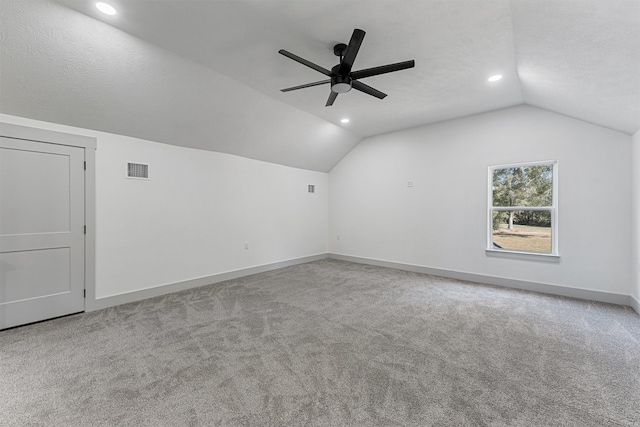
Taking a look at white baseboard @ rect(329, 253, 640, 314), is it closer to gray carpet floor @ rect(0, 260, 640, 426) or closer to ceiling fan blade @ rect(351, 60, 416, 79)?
gray carpet floor @ rect(0, 260, 640, 426)

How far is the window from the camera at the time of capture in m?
4.11

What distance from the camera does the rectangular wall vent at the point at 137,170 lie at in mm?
3717

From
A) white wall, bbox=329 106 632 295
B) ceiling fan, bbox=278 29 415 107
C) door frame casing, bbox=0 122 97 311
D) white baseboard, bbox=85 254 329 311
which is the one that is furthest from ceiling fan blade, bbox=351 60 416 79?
white baseboard, bbox=85 254 329 311

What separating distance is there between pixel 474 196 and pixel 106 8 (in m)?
5.39

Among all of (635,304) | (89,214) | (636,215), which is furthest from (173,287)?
(636,215)

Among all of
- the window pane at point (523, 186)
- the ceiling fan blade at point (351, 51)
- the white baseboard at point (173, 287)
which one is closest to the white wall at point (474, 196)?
the window pane at point (523, 186)

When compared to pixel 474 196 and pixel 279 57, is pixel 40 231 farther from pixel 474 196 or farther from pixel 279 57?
pixel 474 196

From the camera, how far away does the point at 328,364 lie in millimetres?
2215

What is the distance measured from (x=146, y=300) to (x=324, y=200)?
4.38 m

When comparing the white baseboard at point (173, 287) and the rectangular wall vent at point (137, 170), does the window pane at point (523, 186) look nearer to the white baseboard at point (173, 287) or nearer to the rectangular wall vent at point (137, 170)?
the white baseboard at point (173, 287)

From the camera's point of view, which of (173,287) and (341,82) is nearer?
(341,82)

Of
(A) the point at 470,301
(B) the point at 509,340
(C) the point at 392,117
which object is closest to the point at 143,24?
(C) the point at 392,117

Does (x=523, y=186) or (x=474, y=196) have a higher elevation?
(x=523, y=186)

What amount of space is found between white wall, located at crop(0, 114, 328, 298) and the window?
3.93 metres
